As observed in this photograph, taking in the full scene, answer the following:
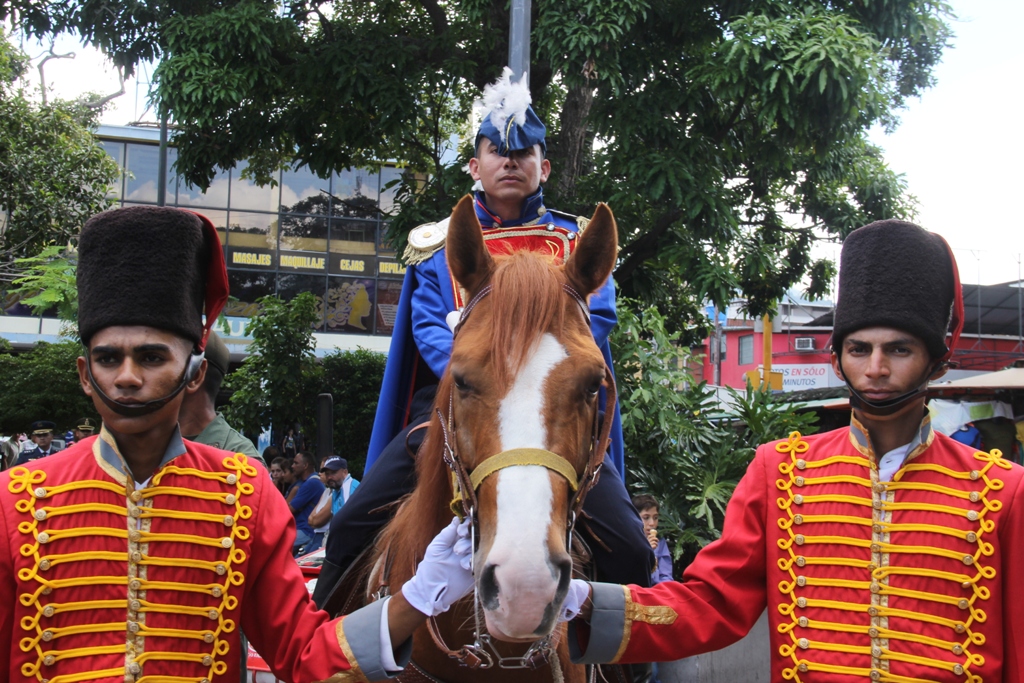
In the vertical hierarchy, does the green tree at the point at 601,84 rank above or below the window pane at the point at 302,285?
above

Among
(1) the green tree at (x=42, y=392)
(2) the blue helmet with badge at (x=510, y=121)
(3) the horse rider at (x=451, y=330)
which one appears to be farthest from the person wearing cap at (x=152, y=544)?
(1) the green tree at (x=42, y=392)

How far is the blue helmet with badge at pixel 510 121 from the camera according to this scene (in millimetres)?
3777

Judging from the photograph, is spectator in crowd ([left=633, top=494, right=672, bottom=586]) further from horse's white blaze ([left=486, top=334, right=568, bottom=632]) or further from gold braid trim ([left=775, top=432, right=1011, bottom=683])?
horse's white blaze ([left=486, top=334, right=568, bottom=632])

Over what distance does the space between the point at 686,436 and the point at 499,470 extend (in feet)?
20.1

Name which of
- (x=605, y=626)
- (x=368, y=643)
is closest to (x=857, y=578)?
(x=605, y=626)

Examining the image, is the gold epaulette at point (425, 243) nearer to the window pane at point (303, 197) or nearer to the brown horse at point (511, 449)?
the brown horse at point (511, 449)

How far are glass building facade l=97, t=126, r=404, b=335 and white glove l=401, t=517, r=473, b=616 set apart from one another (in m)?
24.9

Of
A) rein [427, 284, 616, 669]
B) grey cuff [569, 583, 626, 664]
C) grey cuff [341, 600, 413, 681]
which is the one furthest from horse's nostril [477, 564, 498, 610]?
grey cuff [569, 583, 626, 664]

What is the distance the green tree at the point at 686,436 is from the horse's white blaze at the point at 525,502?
5.45 m

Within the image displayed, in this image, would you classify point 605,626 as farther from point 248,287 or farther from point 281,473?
point 248,287

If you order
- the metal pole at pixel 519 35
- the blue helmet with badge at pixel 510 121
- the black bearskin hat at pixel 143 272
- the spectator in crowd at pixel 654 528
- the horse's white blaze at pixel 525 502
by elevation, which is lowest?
the spectator in crowd at pixel 654 528

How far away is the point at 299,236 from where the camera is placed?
90.7ft

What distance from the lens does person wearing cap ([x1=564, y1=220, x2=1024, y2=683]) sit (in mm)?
2467

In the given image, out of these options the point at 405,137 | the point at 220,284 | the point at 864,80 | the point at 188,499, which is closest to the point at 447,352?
the point at 220,284
